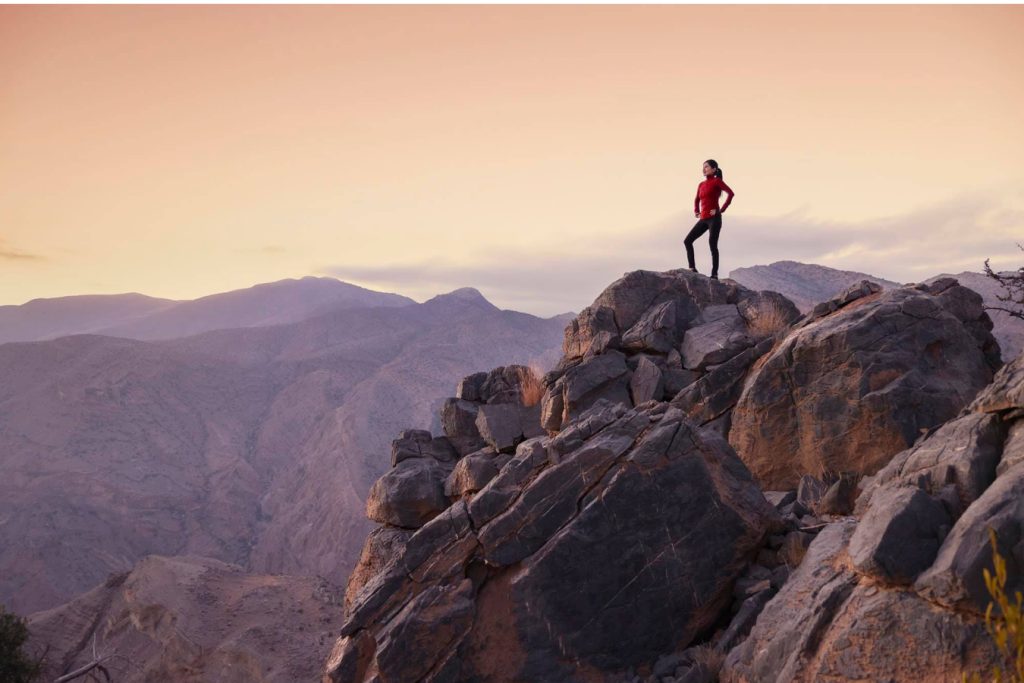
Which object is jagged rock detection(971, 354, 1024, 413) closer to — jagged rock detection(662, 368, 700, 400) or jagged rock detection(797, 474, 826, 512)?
jagged rock detection(797, 474, 826, 512)

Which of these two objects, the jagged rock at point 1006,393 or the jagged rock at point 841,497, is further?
the jagged rock at point 841,497

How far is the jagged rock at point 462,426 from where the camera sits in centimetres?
1861

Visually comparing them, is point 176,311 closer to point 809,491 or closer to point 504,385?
point 504,385

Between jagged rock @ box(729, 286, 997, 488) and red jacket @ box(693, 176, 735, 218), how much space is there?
Answer: 14.5 feet

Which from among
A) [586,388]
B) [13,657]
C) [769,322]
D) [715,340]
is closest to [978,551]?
[715,340]

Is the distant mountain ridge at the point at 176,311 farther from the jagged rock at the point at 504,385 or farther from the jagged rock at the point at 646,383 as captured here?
the jagged rock at the point at 646,383

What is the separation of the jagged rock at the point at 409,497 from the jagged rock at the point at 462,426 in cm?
188

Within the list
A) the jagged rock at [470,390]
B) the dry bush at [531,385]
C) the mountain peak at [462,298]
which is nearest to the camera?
the dry bush at [531,385]

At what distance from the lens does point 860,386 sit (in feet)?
41.9

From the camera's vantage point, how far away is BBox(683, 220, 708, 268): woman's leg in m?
18.0

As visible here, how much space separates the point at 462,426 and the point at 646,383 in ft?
17.0

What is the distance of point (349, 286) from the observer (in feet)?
620

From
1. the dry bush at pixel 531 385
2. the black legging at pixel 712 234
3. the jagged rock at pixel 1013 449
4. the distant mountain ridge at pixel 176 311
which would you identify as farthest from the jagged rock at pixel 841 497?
the distant mountain ridge at pixel 176 311

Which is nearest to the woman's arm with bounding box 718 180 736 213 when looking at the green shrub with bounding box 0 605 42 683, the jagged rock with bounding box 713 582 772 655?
the jagged rock with bounding box 713 582 772 655
